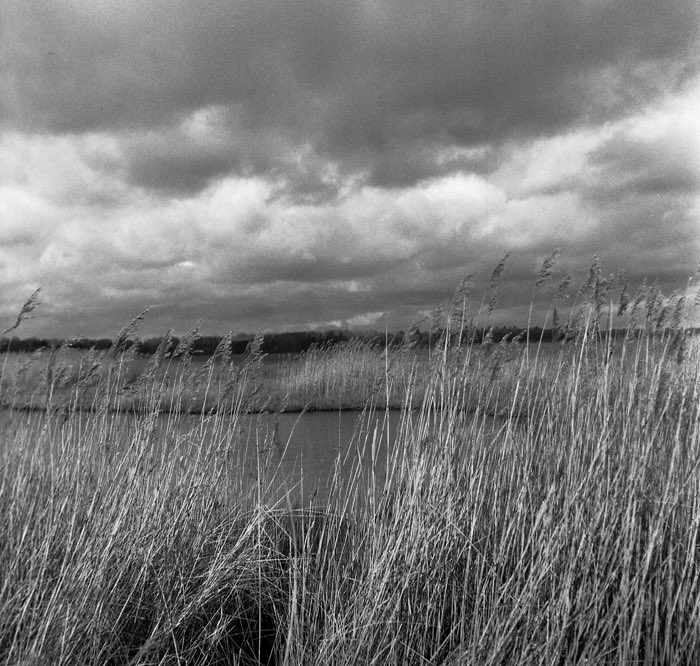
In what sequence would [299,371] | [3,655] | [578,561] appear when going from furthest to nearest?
[299,371] → [578,561] → [3,655]

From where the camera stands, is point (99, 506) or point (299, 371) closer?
point (99, 506)

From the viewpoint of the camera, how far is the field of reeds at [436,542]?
248cm

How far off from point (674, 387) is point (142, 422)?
2832 mm

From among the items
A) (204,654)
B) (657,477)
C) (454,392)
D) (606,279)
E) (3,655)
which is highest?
(606,279)

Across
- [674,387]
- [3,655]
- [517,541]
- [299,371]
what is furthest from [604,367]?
[299,371]

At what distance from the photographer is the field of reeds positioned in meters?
2.48

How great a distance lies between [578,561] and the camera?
264cm

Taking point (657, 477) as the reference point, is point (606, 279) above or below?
above

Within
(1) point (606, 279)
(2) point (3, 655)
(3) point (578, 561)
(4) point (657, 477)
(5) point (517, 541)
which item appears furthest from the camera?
(1) point (606, 279)

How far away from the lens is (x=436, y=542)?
9.07ft

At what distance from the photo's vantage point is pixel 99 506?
3.10m

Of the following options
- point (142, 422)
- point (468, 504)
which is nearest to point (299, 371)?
point (142, 422)

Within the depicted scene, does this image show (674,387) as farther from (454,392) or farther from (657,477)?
(454,392)

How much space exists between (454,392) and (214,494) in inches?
56.9
